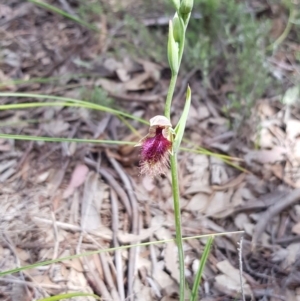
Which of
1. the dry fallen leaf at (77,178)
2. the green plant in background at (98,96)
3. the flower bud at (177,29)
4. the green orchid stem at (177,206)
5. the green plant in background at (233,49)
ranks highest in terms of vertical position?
the flower bud at (177,29)

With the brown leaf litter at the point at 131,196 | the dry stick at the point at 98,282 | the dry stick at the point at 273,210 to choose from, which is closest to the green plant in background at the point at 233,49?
the brown leaf litter at the point at 131,196

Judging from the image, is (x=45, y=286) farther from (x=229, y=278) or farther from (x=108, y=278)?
(x=229, y=278)

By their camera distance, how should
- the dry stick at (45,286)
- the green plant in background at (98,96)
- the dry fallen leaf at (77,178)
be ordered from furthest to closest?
the green plant in background at (98,96)
the dry fallen leaf at (77,178)
the dry stick at (45,286)

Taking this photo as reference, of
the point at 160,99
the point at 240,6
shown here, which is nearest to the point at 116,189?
the point at 160,99

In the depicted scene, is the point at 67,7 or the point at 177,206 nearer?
the point at 177,206

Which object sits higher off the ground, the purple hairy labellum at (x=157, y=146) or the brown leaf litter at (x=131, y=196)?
the purple hairy labellum at (x=157, y=146)

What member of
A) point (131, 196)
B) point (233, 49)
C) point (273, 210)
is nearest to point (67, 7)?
point (233, 49)

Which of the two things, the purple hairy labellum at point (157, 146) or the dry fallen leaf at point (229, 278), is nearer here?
the purple hairy labellum at point (157, 146)

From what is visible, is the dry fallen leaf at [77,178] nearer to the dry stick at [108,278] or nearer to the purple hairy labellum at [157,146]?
the dry stick at [108,278]

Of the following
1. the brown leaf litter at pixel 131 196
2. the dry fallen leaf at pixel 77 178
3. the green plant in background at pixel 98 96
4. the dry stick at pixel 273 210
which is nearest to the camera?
the brown leaf litter at pixel 131 196
